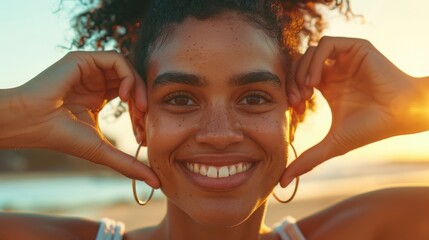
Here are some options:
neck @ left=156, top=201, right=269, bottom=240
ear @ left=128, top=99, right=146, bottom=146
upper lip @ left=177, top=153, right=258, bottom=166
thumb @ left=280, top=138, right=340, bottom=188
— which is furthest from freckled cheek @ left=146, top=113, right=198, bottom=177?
thumb @ left=280, top=138, right=340, bottom=188

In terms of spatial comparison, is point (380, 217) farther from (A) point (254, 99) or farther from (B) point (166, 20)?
(B) point (166, 20)

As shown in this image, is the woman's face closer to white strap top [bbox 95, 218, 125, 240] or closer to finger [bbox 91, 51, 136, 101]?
finger [bbox 91, 51, 136, 101]

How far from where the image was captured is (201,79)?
11.0 ft

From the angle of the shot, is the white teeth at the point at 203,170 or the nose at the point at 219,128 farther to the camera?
the white teeth at the point at 203,170

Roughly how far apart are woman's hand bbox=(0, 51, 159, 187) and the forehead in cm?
21

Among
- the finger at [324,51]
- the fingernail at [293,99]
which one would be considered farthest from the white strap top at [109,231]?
the finger at [324,51]

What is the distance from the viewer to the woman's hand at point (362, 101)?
3.59 m

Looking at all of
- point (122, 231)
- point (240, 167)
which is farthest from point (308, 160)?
point (122, 231)

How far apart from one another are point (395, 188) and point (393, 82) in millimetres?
845

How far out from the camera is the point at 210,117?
3.32 meters

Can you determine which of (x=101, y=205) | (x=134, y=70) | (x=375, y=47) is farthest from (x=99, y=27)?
(x=101, y=205)

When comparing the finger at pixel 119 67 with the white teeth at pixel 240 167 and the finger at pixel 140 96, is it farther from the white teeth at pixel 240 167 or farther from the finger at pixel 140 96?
the white teeth at pixel 240 167

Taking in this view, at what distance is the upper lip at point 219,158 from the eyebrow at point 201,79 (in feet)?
1.31

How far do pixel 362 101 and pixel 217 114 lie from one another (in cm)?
99
